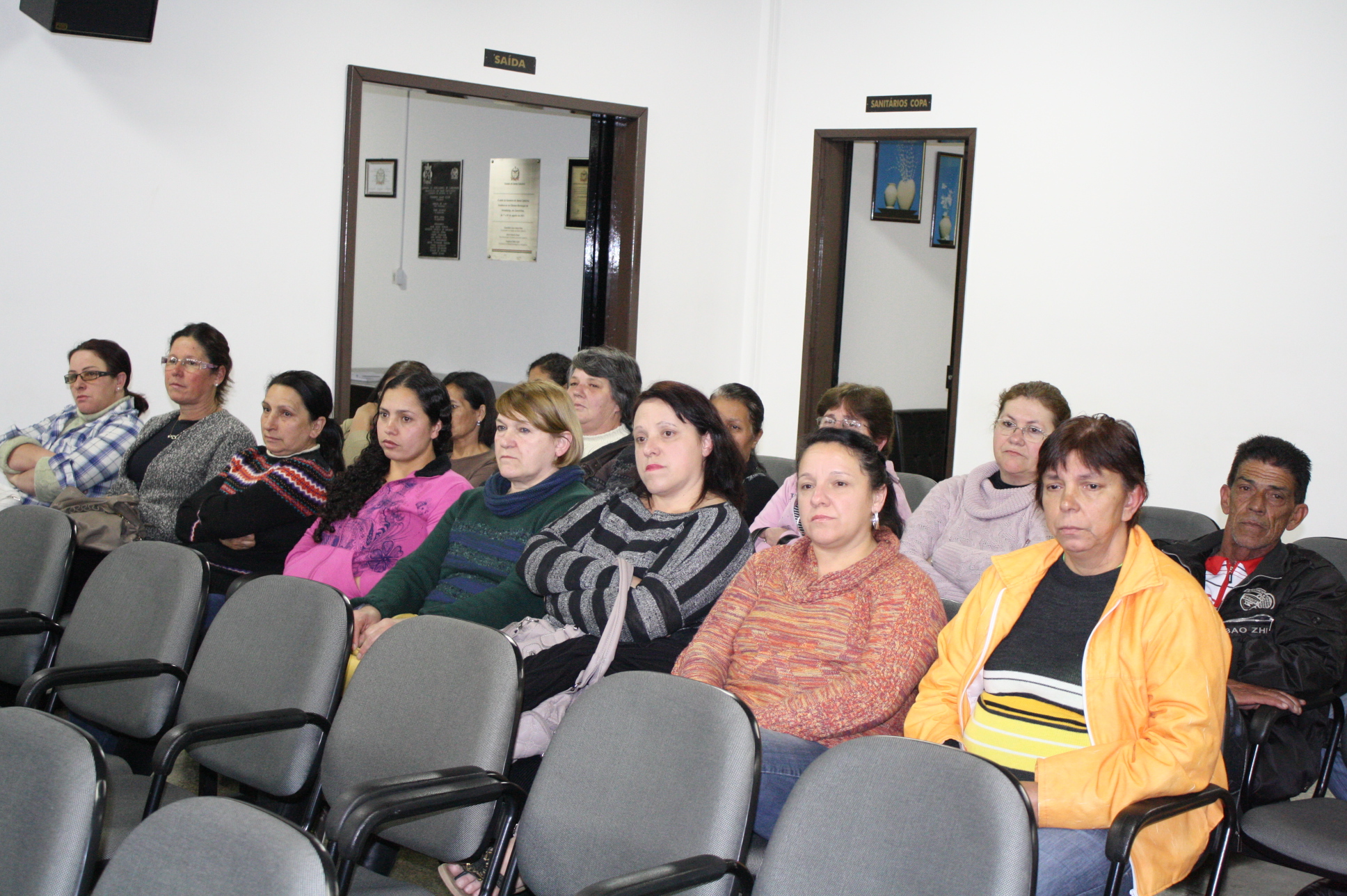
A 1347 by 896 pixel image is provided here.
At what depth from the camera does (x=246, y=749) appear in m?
2.28

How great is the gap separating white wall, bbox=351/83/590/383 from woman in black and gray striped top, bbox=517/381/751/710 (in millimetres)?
3776

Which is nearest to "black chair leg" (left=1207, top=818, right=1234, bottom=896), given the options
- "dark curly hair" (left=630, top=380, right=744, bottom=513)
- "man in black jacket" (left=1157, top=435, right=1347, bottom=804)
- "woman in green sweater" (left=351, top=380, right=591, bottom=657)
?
"man in black jacket" (left=1157, top=435, right=1347, bottom=804)

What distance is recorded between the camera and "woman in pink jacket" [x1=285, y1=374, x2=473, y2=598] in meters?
3.24

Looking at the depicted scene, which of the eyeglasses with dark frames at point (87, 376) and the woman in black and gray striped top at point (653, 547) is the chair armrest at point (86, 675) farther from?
the eyeglasses with dark frames at point (87, 376)

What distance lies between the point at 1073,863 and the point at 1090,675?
0.32 meters

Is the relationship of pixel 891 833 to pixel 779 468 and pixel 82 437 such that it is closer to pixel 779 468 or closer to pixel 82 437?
pixel 779 468

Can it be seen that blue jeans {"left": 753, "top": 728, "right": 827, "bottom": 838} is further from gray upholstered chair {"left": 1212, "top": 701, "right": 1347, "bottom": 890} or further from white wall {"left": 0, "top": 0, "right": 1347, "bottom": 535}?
white wall {"left": 0, "top": 0, "right": 1347, "bottom": 535}

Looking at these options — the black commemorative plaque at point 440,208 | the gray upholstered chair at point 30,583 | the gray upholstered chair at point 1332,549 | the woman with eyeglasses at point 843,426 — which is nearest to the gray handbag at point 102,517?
the gray upholstered chair at point 30,583

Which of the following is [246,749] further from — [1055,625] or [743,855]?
[1055,625]

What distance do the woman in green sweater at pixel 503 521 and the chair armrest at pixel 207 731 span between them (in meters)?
0.62

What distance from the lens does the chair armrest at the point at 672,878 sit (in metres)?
1.53

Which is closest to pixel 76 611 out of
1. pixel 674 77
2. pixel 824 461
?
pixel 824 461

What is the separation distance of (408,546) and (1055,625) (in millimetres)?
1853

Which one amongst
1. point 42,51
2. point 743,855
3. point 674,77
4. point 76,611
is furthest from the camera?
point 674,77
